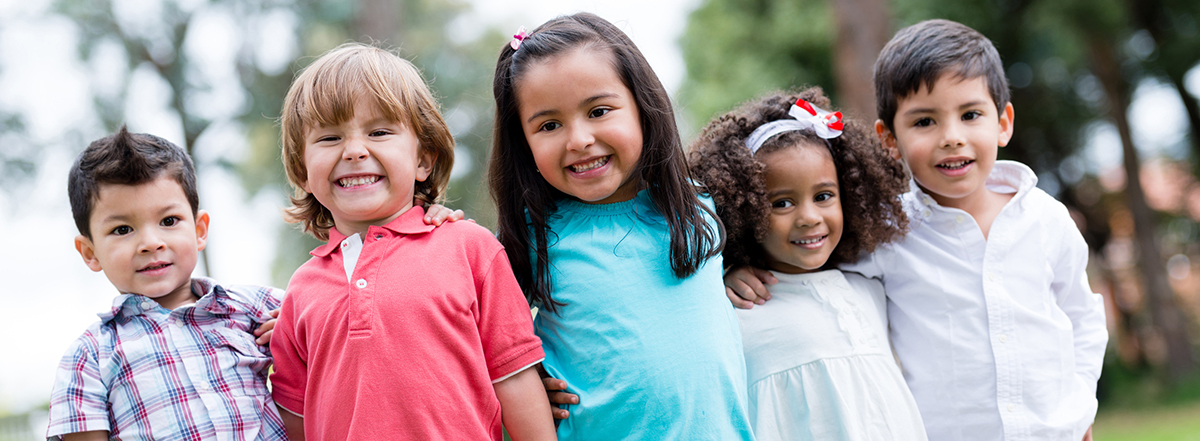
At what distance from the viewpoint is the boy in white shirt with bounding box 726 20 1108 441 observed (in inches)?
91.4

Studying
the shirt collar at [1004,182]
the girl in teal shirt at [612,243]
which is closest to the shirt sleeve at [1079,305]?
the shirt collar at [1004,182]

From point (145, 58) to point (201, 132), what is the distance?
1.33 m

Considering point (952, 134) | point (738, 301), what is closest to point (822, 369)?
point (738, 301)

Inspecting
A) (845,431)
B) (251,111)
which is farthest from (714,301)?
(251,111)

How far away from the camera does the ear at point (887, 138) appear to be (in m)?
2.57

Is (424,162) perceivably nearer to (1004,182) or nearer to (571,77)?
(571,77)

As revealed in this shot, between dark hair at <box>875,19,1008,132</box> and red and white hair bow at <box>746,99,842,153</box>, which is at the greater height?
dark hair at <box>875,19,1008,132</box>

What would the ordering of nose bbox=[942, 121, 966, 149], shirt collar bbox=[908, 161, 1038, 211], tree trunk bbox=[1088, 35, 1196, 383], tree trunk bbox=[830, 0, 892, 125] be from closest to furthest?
nose bbox=[942, 121, 966, 149] → shirt collar bbox=[908, 161, 1038, 211] → tree trunk bbox=[830, 0, 892, 125] → tree trunk bbox=[1088, 35, 1196, 383]

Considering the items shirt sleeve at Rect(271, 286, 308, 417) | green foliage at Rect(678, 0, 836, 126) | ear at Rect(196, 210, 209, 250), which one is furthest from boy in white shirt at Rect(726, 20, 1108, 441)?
green foliage at Rect(678, 0, 836, 126)

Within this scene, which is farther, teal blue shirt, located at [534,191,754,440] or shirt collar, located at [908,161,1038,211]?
shirt collar, located at [908,161,1038,211]

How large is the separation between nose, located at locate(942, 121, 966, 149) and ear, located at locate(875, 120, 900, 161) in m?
0.19

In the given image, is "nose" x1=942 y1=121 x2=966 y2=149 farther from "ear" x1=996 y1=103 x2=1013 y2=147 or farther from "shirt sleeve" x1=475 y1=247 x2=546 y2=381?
"shirt sleeve" x1=475 y1=247 x2=546 y2=381

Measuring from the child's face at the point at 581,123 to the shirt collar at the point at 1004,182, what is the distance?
1057 millimetres

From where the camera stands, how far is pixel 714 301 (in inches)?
79.1
